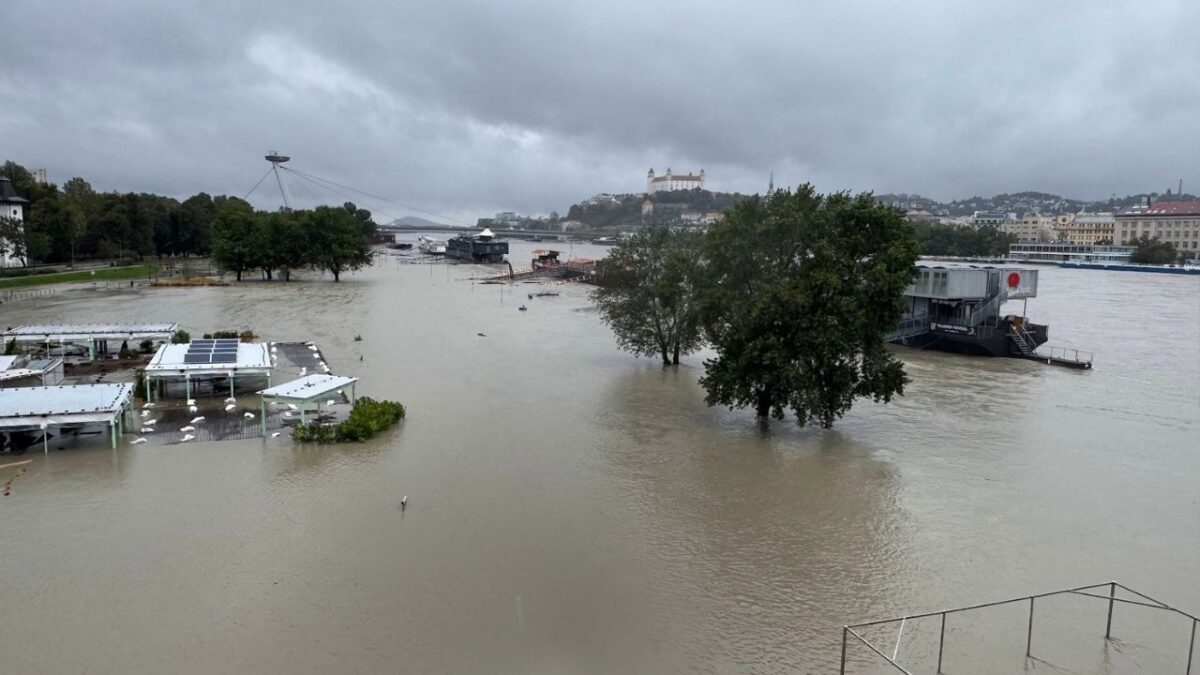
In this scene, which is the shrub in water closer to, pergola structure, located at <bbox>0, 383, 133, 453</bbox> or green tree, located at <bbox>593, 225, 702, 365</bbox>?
pergola structure, located at <bbox>0, 383, 133, 453</bbox>

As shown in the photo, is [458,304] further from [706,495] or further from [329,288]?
[706,495]

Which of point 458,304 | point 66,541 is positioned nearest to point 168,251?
point 458,304

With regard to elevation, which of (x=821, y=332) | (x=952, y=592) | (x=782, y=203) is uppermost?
(x=782, y=203)

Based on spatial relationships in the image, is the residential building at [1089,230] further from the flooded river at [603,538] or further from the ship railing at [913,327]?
the flooded river at [603,538]

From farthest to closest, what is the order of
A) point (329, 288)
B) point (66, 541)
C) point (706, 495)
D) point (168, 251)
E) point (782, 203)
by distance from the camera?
point (168, 251) → point (329, 288) → point (782, 203) → point (706, 495) → point (66, 541)

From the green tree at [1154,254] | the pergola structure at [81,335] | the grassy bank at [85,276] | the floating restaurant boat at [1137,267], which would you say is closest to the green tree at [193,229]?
the grassy bank at [85,276]

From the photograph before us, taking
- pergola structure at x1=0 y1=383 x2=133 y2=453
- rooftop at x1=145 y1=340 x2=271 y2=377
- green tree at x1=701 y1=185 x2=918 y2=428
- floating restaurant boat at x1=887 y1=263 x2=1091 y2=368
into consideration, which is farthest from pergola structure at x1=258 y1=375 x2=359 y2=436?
floating restaurant boat at x1=887 y1=263 x2=1091 y2=368
